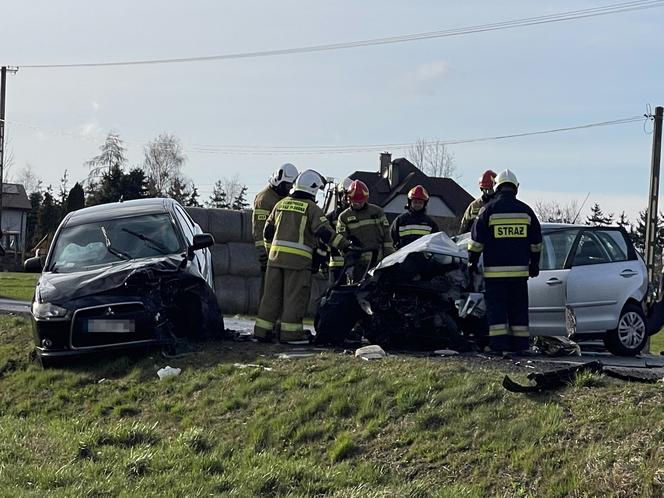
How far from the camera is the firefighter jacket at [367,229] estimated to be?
12.0 meters

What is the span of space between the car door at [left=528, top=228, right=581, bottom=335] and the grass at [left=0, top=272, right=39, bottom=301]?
1565cm

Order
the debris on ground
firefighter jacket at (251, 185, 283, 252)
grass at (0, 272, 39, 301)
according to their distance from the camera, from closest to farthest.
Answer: the debris on ground
firefighter jacket at (251, 185, 283, 252)
grass at (0, 272, 39, 301)

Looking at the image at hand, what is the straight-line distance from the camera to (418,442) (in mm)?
6477

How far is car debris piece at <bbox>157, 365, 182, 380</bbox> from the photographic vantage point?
29.3 feet

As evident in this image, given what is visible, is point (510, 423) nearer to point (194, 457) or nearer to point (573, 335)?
point (194, 457)

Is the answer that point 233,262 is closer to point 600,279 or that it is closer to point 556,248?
point 556,248

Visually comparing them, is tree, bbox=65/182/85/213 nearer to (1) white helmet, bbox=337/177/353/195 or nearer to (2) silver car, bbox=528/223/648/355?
(1) white helmet, bbox=337/177/353/195

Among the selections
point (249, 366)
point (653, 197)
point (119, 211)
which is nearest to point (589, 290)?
point (249, 366)

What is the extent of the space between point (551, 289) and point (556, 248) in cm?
54

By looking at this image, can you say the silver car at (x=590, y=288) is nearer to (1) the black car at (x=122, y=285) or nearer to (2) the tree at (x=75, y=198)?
(1) the black car at (x=122, y=285)

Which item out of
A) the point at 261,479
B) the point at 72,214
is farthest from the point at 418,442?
the point at 72,214

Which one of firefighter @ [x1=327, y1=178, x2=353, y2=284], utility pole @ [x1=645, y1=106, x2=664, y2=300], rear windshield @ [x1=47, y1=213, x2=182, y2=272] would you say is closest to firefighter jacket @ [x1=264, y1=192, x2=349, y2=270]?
firefighter @ [x1=327, y1=178, x2=353, y2=284]

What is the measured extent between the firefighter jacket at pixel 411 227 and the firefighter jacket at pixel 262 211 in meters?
1.65

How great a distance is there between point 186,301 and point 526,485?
540 centimetres
